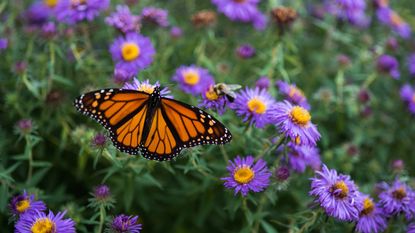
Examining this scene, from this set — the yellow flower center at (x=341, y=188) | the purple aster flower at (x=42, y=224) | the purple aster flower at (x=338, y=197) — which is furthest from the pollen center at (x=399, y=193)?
the purple aster flower at (x=42, y=224)

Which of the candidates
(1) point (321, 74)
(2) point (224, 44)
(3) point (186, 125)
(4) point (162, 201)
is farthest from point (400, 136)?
(3) point (186, 125)

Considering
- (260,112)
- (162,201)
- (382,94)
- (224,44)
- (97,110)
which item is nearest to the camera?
(97,110)

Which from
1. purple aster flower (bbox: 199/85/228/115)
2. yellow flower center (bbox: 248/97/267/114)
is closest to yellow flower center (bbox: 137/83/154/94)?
purple aster flower (bbox: 199/85/228/115)

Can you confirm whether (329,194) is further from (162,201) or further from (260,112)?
(162,201)

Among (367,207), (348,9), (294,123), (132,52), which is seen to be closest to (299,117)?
(294,123)

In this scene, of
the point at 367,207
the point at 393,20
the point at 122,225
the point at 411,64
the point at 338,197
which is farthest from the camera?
the point at 393,20

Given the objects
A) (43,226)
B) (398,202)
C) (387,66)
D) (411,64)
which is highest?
(411,64)

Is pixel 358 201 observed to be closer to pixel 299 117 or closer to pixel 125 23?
pixel 299 117
